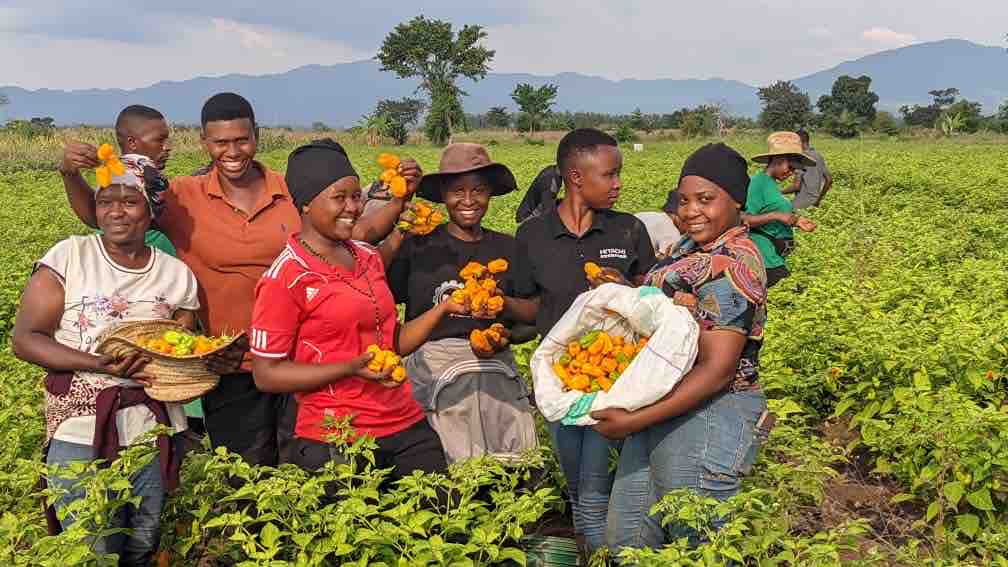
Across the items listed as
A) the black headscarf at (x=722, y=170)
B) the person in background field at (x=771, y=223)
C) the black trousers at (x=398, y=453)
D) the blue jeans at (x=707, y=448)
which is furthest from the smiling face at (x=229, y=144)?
the person in background field at (x=771, y=223)

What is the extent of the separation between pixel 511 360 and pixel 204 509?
4.36 feet

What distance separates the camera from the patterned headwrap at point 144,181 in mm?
2918

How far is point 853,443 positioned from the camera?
4.60 m

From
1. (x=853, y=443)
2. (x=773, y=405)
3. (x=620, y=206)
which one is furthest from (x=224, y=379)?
(x=620, y=206)

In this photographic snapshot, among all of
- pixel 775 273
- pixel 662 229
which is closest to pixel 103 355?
pixel 662 229

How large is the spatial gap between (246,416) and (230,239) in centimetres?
73

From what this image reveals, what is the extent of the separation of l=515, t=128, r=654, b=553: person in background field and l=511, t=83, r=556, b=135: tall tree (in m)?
59.2

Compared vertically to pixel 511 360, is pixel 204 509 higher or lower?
lower

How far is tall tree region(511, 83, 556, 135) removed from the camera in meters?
62.2

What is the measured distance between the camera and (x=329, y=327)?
2.83m

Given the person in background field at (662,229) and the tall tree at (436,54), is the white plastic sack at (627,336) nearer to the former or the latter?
the person in background field at (662,229)

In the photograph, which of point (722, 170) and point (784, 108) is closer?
point (722, 170)

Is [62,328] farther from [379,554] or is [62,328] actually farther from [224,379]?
[379,554]

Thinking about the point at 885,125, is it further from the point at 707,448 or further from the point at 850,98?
the point at 707,448
